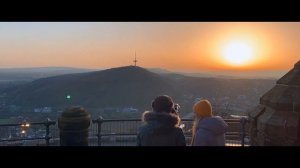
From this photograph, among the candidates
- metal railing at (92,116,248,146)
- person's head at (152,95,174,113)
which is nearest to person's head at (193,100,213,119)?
A: person's head at (152,95,174,113)

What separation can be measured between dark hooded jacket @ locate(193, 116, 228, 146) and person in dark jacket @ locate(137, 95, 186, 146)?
513 mm

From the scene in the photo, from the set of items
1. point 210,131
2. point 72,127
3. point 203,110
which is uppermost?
point 203,110

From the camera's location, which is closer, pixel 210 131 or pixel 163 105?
pixel 163 105

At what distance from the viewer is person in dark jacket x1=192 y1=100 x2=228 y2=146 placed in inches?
195

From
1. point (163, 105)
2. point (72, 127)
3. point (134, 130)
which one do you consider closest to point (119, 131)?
point (134, 130)

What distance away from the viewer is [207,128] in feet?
16.3

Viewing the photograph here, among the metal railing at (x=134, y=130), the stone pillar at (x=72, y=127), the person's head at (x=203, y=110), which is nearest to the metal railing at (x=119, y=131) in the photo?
the metal railing at (x=134, y=130)

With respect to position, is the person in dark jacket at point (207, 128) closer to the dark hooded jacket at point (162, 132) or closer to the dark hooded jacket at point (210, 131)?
the dark hooded jacket at point (210, 131)

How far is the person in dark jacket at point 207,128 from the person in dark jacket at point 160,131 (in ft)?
1.70

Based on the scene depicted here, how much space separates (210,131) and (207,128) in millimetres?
61

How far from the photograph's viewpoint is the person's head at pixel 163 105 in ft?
15.4

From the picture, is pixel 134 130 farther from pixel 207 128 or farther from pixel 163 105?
pixel 163 105
